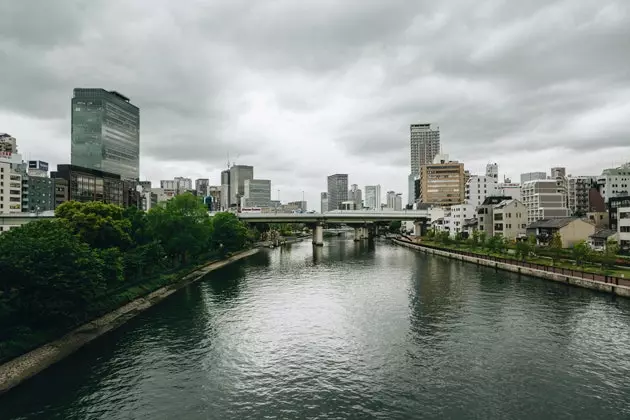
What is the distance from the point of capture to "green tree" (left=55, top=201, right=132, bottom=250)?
163ft

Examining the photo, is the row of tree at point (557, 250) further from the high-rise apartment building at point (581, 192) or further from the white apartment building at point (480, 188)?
the high-rise apartment building at point (581, 192)

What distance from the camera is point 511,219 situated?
111 metres

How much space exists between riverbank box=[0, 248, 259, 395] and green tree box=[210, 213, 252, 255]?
1616 inches

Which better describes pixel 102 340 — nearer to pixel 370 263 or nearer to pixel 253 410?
pixel 253 410

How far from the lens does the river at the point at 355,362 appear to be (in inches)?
908

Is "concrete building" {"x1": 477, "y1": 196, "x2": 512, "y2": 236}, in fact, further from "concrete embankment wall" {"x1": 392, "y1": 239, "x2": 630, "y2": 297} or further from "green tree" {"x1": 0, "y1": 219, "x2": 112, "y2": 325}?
"green tree" {"x1": 0, "y1": 219, "x2": 112, "y2": 325}

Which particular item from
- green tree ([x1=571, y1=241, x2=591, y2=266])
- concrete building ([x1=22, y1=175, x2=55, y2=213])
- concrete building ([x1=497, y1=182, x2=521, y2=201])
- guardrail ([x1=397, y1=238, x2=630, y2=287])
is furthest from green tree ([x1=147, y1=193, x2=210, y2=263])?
concrete building ([x1=497, y1=182, x2=521, y2=201])

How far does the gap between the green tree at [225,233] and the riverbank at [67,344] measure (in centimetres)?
4105

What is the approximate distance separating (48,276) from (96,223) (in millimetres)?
20242

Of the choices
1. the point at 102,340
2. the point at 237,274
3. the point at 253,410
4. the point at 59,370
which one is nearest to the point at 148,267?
the point at 237,274

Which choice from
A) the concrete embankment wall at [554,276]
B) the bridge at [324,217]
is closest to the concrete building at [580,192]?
the bridge at [324,217]

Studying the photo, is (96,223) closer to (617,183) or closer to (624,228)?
(624,228)

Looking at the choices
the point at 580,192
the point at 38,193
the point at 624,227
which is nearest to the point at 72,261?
the point at 624,227

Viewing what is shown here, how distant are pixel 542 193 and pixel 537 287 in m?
85.4
